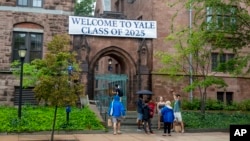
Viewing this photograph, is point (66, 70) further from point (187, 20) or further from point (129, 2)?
point (129, 2)

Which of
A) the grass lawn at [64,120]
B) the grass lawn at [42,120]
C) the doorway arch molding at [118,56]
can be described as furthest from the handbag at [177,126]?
the doorway arch molding at [118,56]

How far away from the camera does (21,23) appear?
74.4ft

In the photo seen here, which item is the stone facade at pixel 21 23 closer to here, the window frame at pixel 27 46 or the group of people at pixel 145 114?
the window frame at pixel 27 46

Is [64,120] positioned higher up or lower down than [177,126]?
higher up

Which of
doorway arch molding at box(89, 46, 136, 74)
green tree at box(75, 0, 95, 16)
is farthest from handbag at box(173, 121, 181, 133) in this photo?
green tree at box(75, 0, 95, 16)

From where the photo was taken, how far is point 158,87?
2486 cm

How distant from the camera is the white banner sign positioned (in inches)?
912

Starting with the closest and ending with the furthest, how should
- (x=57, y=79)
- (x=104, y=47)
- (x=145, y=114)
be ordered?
(x=57, y=79) → (x=145, y=114) → (x=104, y=47)

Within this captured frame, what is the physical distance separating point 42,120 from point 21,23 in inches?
345

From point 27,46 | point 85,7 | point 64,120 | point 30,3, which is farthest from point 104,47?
point 85,7

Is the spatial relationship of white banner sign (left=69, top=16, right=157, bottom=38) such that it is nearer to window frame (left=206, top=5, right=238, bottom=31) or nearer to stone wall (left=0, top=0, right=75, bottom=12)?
stone wall (left=0, top=0, right=75, bottom=12)

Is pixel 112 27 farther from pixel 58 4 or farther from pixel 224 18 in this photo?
pixel 224 18

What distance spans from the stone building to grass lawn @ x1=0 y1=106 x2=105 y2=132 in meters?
4.66

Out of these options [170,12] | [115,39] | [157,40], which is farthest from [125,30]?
[170,12]
